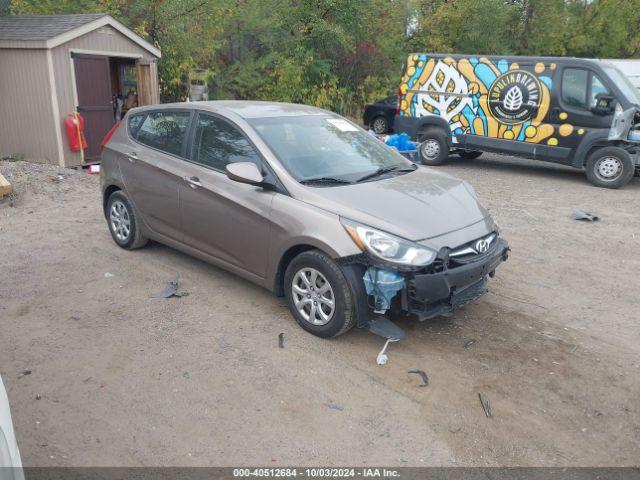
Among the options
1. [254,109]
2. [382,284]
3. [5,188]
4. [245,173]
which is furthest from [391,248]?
[5,188]

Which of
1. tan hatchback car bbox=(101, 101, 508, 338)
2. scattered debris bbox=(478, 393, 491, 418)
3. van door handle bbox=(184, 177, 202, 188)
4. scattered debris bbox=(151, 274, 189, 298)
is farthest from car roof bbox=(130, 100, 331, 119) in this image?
scattered debris bbox=(478, 393, 491, 418)

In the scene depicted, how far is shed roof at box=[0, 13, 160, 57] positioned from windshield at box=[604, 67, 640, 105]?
9.50 metres

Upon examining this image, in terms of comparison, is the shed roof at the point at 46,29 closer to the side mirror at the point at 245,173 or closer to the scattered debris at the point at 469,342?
the side mirror at the point at 245,173

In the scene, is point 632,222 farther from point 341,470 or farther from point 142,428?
point 142,428

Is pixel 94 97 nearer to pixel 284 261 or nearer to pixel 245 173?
pixel 245 173

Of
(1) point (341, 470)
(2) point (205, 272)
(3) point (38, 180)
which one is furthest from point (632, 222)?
(3) point (38, 180)

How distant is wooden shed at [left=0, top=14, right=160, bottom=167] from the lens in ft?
33.6

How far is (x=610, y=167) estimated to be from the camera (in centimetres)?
1048

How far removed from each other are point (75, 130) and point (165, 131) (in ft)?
18.7

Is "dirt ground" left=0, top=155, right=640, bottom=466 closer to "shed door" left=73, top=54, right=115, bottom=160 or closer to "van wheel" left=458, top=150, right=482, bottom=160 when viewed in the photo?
"shed door" left=73, top=54, right=115, bottom=160

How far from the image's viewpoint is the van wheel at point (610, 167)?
1031cm

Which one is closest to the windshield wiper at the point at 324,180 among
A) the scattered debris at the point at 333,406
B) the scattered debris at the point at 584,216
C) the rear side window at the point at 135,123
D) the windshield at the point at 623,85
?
the scattered debris at the point at 333,406

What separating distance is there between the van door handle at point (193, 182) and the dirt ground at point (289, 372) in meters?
0.97

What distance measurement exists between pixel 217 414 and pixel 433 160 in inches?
400
